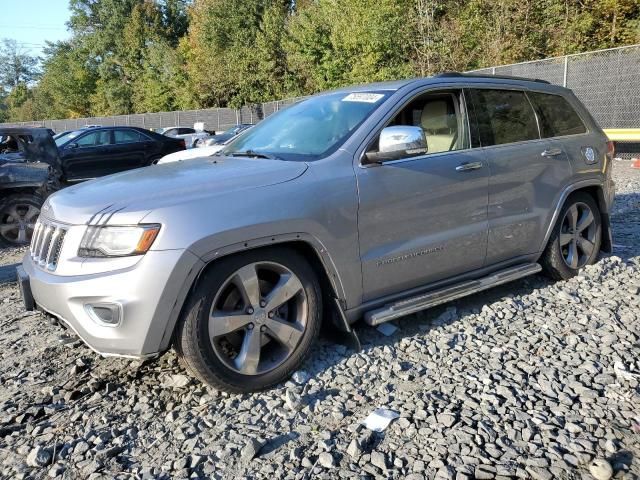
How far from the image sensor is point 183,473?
2.57m

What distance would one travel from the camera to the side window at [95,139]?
44.9ft

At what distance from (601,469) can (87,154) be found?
44.0 feet

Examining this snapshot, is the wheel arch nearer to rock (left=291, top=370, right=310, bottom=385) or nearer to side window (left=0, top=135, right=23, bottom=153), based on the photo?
rock (left=291, top=370, right=310, bottom=385)

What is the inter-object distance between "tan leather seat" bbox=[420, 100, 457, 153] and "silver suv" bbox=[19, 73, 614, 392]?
1cm

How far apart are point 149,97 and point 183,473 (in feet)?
173

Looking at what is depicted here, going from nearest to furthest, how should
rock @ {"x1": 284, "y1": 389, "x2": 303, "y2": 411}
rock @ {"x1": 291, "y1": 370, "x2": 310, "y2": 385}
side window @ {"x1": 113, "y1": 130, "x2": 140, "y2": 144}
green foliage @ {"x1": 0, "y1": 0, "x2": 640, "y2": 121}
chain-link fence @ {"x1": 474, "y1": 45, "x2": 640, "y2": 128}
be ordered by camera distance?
rock @ {"x1": 284, "y1": 389, "x2": 303, "y2": 411}
rock @ {"x1": 291, "y1": 370, "x2": 310, "y2": 385}
chain-link fence @ {"x1": 474, "y1": 45, "x2": 640, "y2": 128}
side window @ {"x1": 113, "y1": 130, "x2": 140, "y2": 144}
green foliage @ {"x1": 0, "y1": 0, "x2": 640, "y2": 121}

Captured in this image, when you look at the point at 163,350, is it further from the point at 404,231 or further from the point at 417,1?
the point at 417,1

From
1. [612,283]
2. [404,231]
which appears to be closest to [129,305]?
[404,231]

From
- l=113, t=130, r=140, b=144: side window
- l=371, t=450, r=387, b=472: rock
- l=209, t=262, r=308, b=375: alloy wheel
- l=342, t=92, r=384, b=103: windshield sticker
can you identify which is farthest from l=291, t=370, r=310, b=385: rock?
l=113, t=130, r=140, b=144: side window

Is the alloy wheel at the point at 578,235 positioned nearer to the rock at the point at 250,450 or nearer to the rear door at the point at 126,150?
the rock at the point at 250,450

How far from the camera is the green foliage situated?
19.3m

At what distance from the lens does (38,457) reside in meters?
2.69

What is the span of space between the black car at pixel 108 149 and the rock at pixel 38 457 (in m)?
11.4

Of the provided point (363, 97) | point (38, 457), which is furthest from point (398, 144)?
point (38, 457)
